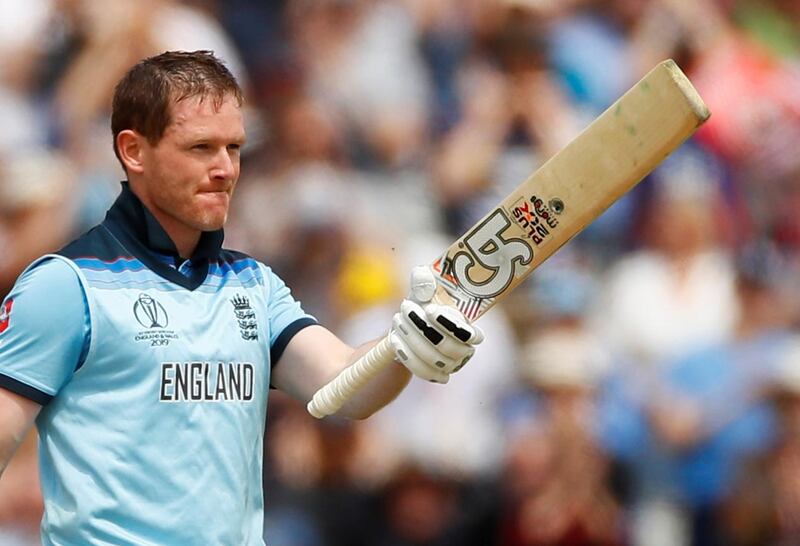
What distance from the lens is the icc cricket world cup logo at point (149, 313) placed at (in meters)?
2.39

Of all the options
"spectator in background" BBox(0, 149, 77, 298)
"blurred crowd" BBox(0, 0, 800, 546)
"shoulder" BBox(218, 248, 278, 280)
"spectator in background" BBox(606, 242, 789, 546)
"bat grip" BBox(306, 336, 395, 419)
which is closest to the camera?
"bat grip" BBox(306, 336, 395, 419)

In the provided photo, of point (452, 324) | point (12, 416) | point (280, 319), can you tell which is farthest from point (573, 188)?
point (12, 416)

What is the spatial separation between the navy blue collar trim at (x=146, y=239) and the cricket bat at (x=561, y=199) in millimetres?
347

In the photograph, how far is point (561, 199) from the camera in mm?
2477

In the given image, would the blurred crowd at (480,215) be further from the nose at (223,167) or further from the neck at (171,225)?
the nose at (223,167)

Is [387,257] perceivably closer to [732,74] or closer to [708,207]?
[708,207]

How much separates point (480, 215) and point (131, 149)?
293 cm

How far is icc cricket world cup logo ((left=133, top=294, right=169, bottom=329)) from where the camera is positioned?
239cm

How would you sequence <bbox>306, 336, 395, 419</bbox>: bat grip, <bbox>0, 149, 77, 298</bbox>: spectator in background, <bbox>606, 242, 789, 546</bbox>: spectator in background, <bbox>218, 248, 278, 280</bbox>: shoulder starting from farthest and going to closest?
<bbox>606, 242, 789, 546</bbox>: spectator in background
<bbox>0, 149, 77, 298</bbox>: spectator in background
<bbox>218, 248, 278, 280</bbox>: shoulder
<bbox>306, 336, 395, 419</bbox>: bat grip

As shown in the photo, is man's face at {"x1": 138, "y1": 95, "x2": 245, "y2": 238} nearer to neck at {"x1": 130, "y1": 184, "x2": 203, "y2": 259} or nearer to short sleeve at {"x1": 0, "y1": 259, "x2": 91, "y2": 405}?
neck at {"x1": 130, "y1": 184, "x2": 203, "y2": 259}

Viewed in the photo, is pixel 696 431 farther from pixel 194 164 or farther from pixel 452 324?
pixel 194 164

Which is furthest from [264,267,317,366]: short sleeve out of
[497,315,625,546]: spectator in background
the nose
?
[497,315,625,546]: spectator in background

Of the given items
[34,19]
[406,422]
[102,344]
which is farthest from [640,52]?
[102,344]

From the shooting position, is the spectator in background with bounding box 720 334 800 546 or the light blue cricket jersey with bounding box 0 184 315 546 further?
the spectator in background with bounding box 720 334 800 546
